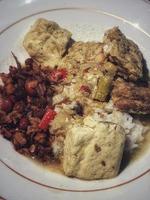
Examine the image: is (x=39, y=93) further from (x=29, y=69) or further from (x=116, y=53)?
(x=116, y=53)

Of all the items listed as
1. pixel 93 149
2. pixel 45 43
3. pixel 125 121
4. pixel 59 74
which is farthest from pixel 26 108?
pixel 125 121

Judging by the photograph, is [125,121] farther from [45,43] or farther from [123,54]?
[45,43]

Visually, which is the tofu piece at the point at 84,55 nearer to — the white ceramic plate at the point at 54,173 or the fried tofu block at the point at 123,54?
the fried tofu block at the point at 123,54

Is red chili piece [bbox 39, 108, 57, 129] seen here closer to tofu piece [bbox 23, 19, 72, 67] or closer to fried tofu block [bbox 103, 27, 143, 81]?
tofu piece [bbox 23, 19, 72, 67]

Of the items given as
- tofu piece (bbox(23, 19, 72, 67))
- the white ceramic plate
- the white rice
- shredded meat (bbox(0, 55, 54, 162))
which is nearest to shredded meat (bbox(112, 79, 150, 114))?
the white rice

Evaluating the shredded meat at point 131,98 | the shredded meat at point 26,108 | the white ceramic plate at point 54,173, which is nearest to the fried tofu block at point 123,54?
the shredded meat at point 131,98
